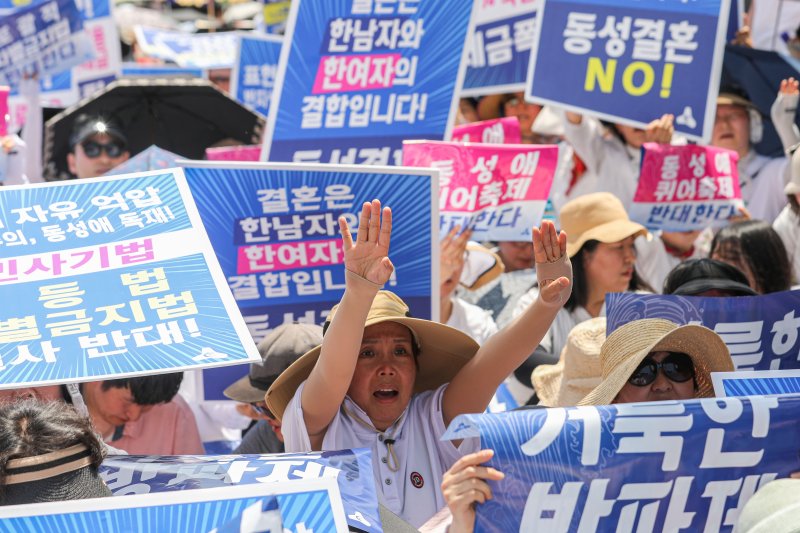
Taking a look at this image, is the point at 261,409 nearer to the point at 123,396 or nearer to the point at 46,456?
the point at 123,396

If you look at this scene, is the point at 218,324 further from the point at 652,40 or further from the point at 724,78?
the point at 724,78

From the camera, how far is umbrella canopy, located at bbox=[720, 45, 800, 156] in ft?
24.0

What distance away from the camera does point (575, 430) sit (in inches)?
107

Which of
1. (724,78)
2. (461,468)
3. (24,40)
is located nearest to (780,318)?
(461,468)

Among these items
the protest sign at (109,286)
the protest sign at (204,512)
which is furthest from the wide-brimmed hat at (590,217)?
the protest sign at (204,512)

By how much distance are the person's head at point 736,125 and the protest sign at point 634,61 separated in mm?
1105

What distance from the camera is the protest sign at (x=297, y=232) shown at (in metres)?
4.78

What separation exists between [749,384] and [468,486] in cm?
86

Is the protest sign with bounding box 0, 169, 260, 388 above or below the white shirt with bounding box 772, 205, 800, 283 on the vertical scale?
above

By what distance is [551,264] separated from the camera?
355 centimetres

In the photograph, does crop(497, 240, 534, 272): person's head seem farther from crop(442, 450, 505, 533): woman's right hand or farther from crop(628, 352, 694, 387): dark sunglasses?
crop(442, 450, 505, 533): woman's right hand

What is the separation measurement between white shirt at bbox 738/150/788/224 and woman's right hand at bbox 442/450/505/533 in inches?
189

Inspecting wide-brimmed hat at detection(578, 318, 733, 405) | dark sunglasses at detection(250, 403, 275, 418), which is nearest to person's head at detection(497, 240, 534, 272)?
dark sunglasses at detection(250, 403, 275, 418)

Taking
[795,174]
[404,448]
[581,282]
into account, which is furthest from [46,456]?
[795,174]
